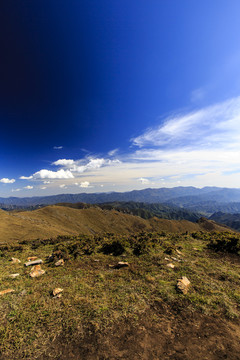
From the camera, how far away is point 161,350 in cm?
464

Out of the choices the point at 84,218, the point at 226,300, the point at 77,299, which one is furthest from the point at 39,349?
the point at 84,218

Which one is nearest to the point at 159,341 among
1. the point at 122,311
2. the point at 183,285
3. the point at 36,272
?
the point at 122,311

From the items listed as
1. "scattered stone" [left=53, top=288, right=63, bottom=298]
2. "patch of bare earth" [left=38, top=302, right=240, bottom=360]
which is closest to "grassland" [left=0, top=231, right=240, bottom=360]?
"patch of bare earth" [left=38, top=302, right=240, bottom=360]

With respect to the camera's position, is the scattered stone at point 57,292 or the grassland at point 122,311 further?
the scattered stone at point 57,292

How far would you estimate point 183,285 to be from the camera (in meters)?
7.78

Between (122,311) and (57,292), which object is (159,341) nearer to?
(122,311)

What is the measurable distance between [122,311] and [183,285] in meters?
3.71

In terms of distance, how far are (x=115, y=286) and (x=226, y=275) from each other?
7.29m

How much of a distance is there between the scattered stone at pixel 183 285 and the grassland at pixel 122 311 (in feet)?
0.83

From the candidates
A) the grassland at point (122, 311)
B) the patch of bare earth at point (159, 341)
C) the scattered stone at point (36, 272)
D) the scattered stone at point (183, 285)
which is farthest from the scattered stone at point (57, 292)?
the scattered stone at point (183, 285)

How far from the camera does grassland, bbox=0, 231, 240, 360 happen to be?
4730mm

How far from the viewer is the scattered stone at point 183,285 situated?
7.47 metres

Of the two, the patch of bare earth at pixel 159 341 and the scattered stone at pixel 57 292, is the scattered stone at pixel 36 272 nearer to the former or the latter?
the scattered stone at pixel 57 292

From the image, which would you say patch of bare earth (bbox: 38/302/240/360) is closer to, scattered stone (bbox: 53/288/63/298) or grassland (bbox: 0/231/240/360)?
grassland (bbox: 0/231/240/360)
